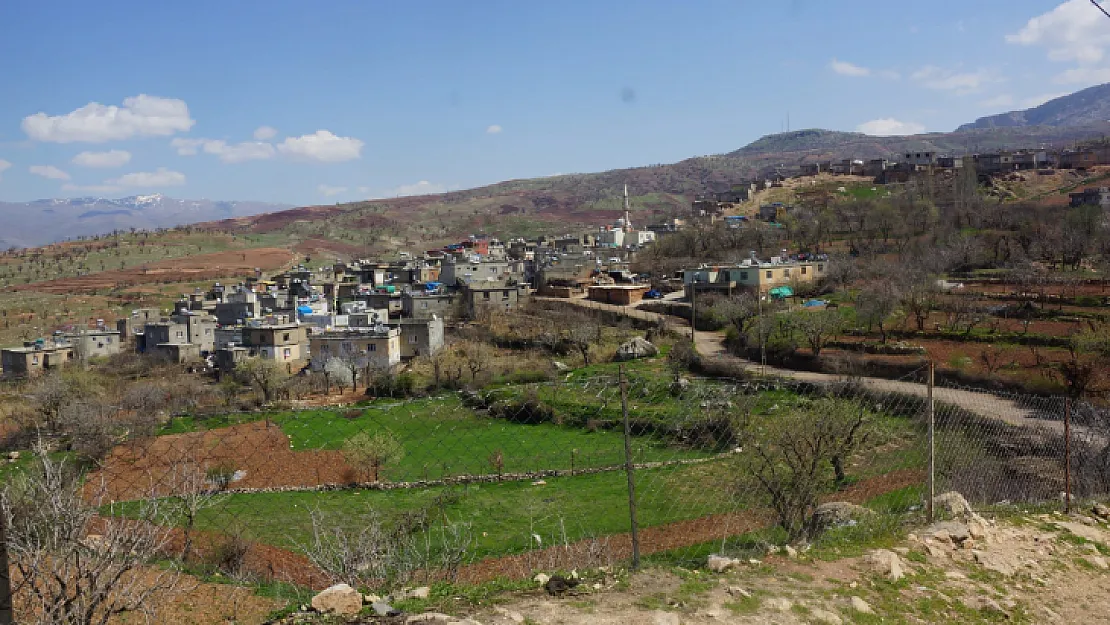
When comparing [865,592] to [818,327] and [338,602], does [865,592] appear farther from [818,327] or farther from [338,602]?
[818,327]

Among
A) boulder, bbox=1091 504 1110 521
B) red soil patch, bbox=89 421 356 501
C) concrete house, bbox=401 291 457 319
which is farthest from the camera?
concrete house, bbox=401 291 457 319

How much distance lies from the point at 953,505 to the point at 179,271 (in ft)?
252

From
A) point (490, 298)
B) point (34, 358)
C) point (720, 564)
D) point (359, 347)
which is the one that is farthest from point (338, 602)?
point (34, 358)

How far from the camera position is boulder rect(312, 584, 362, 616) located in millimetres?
4574

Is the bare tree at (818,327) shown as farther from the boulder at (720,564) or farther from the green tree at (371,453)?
the boulder at (720,564)

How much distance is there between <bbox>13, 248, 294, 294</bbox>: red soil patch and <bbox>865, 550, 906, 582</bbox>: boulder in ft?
228

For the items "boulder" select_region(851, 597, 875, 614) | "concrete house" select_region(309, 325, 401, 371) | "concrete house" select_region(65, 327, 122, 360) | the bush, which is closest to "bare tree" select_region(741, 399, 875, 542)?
"boulder" select_region(851, 597, 875, 614)

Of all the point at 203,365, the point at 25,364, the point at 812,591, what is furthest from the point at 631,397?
the point at 25,364

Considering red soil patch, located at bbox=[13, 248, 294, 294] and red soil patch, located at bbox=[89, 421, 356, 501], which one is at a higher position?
red soil patch, located at bbox=[13, 248, 294, 294]

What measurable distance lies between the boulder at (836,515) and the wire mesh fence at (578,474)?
38 millimetres

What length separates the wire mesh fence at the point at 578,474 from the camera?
7680 mm

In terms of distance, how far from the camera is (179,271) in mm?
71750

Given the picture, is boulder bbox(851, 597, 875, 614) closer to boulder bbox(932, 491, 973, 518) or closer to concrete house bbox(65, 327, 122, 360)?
boulder bbox(932, 491, 973, 518)

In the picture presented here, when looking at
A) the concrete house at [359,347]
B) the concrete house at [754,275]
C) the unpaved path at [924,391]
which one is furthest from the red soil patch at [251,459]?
the concrete house at [754,275]
